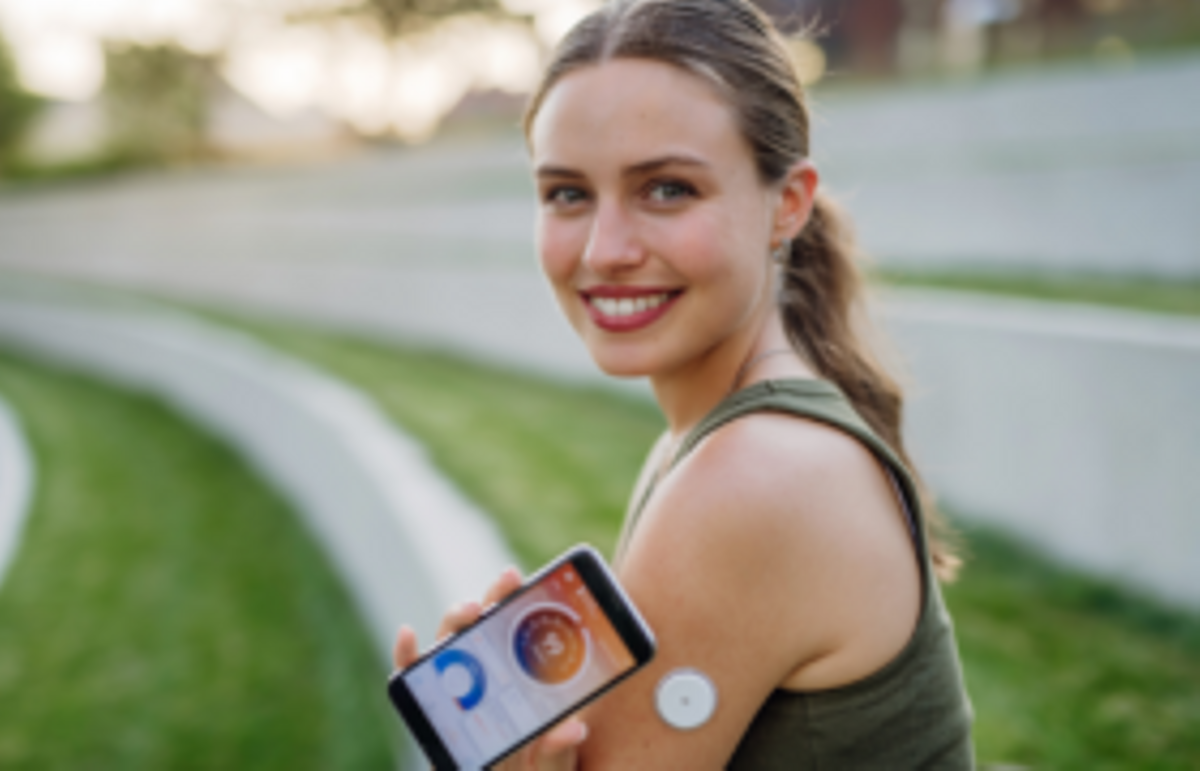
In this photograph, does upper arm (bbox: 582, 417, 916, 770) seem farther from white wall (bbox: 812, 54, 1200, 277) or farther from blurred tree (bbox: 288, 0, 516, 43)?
blurred tree (bbox: 288, 0, 516, 43)

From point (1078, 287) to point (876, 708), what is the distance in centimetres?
535

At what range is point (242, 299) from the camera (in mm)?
18500

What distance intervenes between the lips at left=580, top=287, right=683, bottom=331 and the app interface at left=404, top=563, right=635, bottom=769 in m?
0.41

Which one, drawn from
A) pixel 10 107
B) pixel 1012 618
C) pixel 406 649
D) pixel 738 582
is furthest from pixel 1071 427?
pixel 10 107

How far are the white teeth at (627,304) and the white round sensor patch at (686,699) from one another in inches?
21.0

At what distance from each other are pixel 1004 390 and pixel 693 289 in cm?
349

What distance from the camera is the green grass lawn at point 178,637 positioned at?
14.2 feet

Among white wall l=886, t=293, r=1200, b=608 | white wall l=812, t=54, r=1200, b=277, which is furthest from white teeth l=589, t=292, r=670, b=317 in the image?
white wall l=812, t=54, r=1200, b=277

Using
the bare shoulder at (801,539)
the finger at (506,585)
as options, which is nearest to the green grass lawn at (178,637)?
the finger at (506,585)

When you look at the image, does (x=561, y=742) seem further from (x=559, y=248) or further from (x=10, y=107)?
(x=10, y=107)

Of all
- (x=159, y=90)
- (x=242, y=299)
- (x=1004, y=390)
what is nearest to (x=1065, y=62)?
(x=1004, y=390)

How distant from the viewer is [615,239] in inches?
57.7

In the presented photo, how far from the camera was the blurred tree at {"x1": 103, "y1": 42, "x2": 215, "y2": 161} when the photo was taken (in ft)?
86.7

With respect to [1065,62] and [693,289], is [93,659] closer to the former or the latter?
[693,289]
